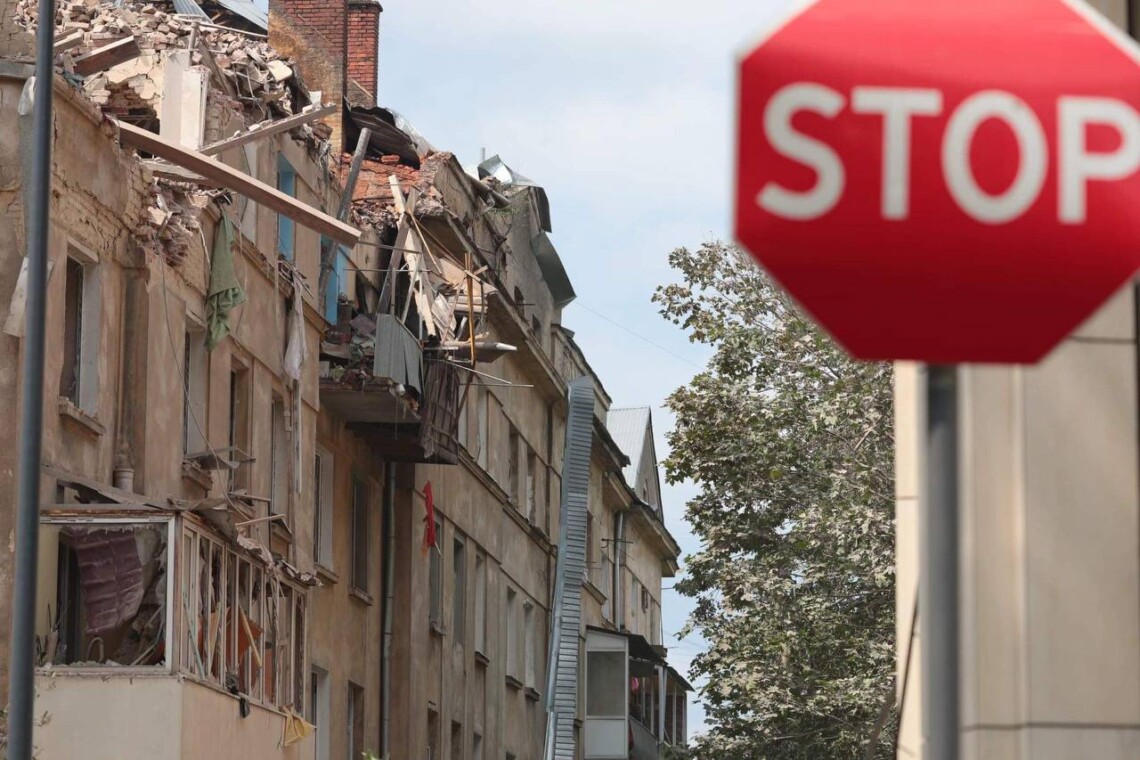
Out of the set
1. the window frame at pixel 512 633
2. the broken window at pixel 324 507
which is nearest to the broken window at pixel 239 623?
A: the broken window at pixel 324 507

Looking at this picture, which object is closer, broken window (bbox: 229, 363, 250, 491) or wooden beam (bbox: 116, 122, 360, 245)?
wooden beam (bbox: 116, 122, 360, 245)

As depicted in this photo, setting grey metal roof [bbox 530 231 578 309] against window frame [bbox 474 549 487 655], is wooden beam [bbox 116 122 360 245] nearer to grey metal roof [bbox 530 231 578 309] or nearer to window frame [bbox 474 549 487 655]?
window frame [bbox 474 549 487 655]

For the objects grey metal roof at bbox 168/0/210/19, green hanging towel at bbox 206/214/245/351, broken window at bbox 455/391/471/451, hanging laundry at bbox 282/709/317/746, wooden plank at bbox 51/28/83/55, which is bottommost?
hanging laundry at bbox 282/709/317/746

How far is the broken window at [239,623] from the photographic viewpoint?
1897cm

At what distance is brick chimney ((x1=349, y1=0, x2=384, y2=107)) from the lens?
38375 millimetres

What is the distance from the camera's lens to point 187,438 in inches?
920

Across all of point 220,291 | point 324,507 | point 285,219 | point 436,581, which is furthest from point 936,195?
point 436,581

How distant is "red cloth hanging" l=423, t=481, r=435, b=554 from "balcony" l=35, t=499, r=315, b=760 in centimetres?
1426

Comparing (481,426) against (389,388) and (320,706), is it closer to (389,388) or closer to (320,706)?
(389,388)

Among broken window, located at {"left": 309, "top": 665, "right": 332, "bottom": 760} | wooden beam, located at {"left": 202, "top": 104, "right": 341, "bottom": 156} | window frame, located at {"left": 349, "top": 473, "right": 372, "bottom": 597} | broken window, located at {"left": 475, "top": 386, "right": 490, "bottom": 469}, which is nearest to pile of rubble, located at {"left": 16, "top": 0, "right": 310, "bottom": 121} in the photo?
wooden beam, located at {"left": 202, "top": 104, "right": 341, "bottom": 156}

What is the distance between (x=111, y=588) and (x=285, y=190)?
10552 millimetres

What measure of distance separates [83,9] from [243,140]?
2.51 meters

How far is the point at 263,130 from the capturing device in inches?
883

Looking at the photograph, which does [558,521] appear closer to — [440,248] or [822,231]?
[440,248]
